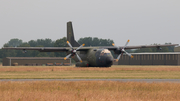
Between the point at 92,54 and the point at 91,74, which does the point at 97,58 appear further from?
the point at 91,74

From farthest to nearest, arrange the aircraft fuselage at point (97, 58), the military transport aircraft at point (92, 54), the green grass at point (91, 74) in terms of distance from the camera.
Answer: the military transport aircraft at point (92, 54)
the aircraft fuselage at point (97, 58)
the green grass at point (91, 74)

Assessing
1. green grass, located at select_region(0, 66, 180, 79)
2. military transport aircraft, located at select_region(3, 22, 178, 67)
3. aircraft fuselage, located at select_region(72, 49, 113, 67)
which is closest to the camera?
green grass, located at select_region(0, 66, 180, 79)

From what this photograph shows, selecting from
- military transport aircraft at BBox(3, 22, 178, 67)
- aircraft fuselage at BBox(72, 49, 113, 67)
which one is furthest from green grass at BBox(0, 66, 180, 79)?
military transport aircraft at BBox(3, 22, 178, 67)

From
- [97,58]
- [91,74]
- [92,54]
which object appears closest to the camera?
[91,74]

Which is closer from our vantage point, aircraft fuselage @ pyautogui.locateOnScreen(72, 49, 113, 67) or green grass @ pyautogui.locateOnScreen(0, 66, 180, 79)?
green grass @ pyautogui.locateOnScreen(0, 66, 180, 79)

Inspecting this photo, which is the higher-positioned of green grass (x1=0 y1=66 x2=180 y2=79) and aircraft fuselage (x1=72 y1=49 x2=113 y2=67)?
aircraft fuselage (x1=72 y1=49 x2=113 y2=67)

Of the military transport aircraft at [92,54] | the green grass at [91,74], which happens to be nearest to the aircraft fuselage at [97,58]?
the military transport aircraft at [92,54]

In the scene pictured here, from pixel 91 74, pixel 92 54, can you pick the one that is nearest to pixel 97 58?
pixel 92 54

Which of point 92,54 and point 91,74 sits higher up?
point 92,54

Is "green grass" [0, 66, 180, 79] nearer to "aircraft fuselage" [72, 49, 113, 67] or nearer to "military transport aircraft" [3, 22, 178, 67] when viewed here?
"aircraft fuselage" [72, 49, 113, 67]

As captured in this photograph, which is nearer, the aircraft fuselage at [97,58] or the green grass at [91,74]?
the green grass at [91,74]

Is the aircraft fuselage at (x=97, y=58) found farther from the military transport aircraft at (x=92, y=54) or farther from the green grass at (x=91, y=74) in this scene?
the green grass at (x=91, y=74)

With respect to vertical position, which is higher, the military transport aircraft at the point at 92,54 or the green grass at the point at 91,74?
the military transport aircraft at the point at 92,54

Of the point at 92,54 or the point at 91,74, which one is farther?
the point at 92,54
